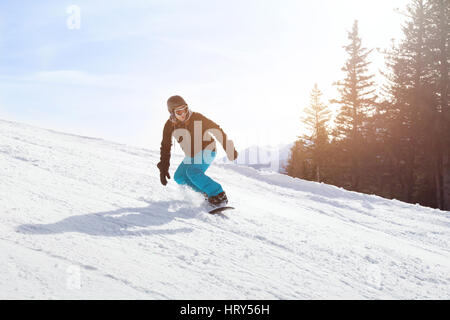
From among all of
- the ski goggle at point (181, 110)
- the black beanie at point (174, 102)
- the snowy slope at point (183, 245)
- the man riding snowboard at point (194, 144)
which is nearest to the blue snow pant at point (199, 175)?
the man riding snowboard at point (194, 144)

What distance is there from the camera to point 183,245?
310cm

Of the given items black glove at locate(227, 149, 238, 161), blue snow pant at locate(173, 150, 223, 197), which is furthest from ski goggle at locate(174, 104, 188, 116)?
black glove at locate(227, 149, 238, 161)

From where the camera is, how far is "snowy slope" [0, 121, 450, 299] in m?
2.35

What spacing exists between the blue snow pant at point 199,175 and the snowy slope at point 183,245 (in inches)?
8.0

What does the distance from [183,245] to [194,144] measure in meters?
1.90

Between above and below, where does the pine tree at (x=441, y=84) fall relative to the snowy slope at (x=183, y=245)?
above

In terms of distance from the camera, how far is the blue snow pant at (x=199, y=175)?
4.48 m

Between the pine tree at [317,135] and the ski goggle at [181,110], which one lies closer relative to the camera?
the ski goggle at [181,110]

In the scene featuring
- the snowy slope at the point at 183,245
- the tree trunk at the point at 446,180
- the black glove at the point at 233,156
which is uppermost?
the black glove at the point at 233,156

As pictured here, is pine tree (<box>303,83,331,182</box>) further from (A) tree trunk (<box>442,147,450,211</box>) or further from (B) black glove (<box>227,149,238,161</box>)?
(B) black glove (<box>227,149,238,161</box>)

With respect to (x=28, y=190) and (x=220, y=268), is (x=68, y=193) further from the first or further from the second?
(x=220, y=268)

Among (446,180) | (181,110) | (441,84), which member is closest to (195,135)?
(181,110)

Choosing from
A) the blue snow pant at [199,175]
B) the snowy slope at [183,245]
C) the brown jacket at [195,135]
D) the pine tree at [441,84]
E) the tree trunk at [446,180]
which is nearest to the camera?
the snowy slope at [183,245]

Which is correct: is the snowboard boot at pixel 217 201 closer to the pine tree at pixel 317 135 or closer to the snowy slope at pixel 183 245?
the snowy slope at pixel 183 245
